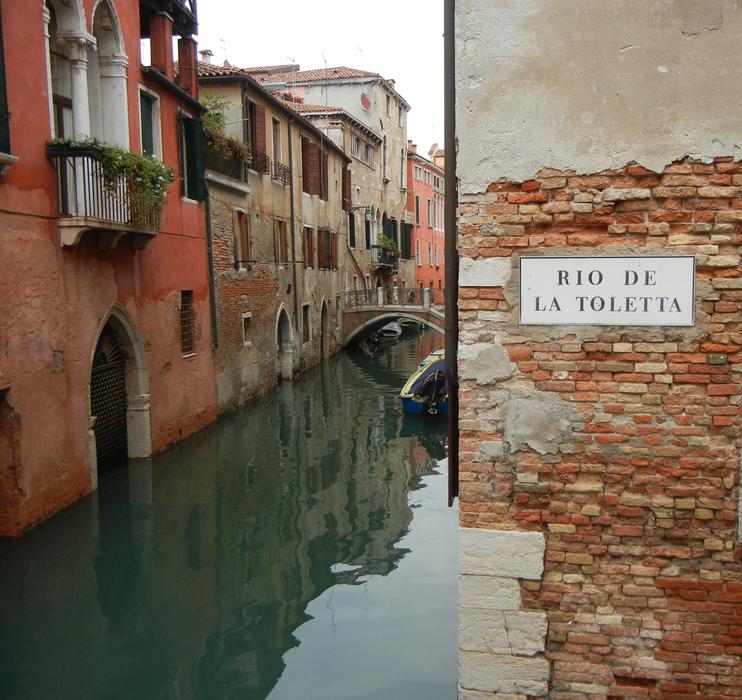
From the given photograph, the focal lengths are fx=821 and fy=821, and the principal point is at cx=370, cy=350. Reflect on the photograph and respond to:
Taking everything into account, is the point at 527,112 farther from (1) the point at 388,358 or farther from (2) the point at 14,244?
(1) the point at 388,358

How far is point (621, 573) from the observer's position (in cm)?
359

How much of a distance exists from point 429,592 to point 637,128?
4533 millimetres

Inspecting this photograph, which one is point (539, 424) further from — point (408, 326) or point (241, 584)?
point (408, 326)

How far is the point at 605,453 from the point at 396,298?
21.2 m

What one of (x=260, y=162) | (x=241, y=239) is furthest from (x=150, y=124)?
(x=260, y=162)

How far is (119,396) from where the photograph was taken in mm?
10633

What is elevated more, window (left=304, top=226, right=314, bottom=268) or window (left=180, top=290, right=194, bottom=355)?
window (left=304, top=226, right=314, bottom=268)

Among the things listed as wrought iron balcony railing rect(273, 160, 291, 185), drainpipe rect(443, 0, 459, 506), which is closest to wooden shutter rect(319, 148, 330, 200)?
wrought iron balcony railing rect(273, 160, 291, 185)

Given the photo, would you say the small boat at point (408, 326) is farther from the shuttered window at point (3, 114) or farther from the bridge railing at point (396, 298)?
the shuttered window at point (3, 114)

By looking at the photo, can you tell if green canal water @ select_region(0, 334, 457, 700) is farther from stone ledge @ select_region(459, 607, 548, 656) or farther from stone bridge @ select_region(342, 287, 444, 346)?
stone bridge @ select_region(342, 287, 444, 346)

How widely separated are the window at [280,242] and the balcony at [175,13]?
18.1ft

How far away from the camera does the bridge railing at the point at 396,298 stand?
23.6 m

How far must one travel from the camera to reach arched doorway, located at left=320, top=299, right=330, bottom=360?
74.6 feet

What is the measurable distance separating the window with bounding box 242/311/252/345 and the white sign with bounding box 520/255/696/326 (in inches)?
488
